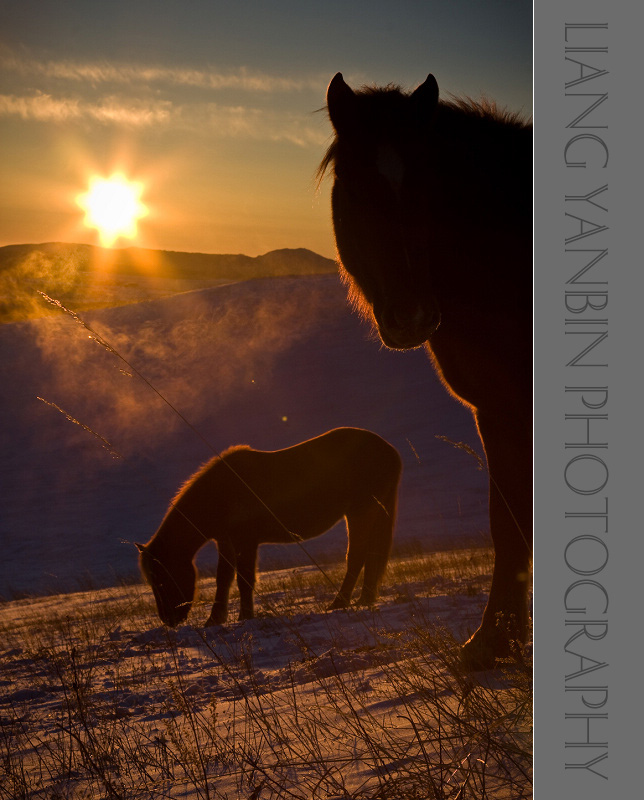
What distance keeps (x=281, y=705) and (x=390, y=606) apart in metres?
2.82

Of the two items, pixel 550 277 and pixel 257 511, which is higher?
pixel 550 277

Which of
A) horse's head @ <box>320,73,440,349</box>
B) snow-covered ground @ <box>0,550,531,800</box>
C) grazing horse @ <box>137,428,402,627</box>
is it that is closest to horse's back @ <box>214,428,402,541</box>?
grazing horse @ <box>137,428,402,627</box>

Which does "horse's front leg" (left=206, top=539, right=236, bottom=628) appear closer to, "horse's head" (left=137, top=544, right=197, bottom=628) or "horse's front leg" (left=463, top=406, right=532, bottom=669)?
"horse's head" (left=137, top=544, right=197, bottom=628)

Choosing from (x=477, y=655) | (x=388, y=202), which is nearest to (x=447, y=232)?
(x=388, y=202)

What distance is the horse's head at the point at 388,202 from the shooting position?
214cm

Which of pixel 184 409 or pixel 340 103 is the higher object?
pixel 340 103

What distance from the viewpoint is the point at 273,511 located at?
685cm

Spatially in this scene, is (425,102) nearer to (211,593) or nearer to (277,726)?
(277,726)

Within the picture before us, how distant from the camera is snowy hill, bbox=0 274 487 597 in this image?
21312 millimetres

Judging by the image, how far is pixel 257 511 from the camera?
252 inches

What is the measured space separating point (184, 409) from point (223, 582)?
27.5 metres

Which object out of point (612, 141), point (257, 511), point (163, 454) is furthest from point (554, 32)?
point (163, 454)

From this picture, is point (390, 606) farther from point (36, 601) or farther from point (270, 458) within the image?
point (36, 601)

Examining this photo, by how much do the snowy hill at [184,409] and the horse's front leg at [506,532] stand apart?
13870 mm
